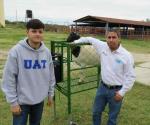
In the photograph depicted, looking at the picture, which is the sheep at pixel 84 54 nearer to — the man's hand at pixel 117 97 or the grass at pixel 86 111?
the grass at pixel 86 111

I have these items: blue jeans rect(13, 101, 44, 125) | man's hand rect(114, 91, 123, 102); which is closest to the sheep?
man's hand rect(114, 91, 123, 102)

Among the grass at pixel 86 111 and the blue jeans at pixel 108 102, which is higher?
the blue jeans at pixel 108 102

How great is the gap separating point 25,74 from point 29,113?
1.79 ft

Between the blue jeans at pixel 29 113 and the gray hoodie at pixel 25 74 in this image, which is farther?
the blue jeans at pixel 29 113

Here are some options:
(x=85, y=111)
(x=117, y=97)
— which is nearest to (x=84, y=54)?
(x=85, y=111)

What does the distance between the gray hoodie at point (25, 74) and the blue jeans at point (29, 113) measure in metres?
0.10

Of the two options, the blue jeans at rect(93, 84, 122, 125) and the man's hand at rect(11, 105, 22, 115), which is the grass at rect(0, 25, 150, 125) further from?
the man's hand at rect(11, 105, 22, 115)

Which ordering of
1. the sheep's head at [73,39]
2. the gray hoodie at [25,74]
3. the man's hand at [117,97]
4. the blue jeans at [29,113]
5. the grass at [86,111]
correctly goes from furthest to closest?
the grass at [86,111] → the sheep's head at [73,39] → the man's hand at [117,97] → the blue jeans at [29,113] → the gray hoodie at [25,74]

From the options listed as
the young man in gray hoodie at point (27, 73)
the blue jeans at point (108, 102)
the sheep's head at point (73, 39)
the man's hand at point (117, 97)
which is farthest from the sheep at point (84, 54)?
the young man in gray hoodie at point (27, 73)

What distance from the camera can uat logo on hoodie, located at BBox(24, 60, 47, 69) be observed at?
3.59 meters

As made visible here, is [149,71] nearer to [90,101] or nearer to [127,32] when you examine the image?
[90,101]

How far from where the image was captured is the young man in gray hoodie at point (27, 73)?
11.7ft

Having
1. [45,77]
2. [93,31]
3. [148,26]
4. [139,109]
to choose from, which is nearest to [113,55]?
[45,77]

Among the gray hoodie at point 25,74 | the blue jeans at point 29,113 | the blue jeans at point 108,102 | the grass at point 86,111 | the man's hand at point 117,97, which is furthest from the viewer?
the grass at point 86,111
